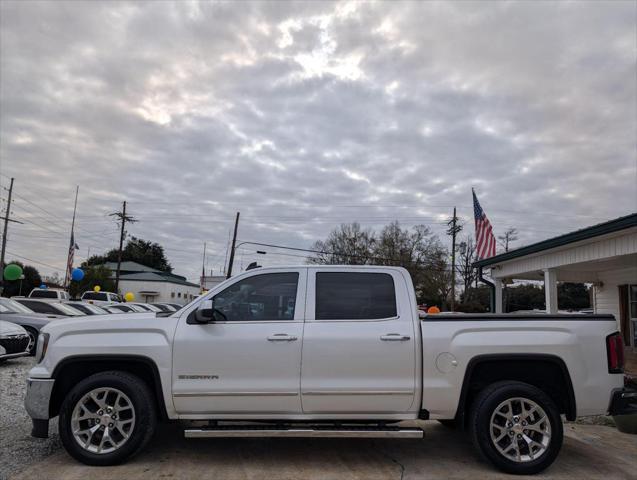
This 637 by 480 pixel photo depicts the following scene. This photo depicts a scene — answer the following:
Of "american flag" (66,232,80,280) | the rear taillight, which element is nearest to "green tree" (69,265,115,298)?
"american flag" (66,232,80,280)

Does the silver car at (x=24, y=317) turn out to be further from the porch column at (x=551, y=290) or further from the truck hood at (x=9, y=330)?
the porch column at (x=551, y=290)

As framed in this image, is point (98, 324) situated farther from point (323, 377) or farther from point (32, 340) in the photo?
point (32, 340)

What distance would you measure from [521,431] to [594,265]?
10020 millimetres

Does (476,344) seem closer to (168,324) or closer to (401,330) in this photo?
(401,330)

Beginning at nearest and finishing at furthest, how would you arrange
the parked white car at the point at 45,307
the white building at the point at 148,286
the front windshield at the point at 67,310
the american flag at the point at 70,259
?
the parked white car at the point at 45,307 < the front windshield at the point at 67,310 < the american flag at the point at 70,259 < the white building at the point at 148,286

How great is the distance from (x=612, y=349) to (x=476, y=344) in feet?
4.22

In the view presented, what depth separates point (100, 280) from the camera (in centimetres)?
5800

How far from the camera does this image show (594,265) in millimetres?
13180

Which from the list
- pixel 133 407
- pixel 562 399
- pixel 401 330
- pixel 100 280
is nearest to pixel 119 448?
pixel 133 407

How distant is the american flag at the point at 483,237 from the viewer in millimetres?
19188

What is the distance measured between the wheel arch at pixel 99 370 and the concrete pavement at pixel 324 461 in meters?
0.51

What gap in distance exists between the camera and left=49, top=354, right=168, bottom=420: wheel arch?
4789mm

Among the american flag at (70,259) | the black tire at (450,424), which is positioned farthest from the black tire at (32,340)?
the american flag at (70,259)

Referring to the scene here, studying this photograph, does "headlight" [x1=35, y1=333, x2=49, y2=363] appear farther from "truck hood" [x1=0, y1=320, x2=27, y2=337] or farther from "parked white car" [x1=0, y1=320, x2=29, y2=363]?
"truck hood" [x1=0, y1=320, x2=27, y2=337]
